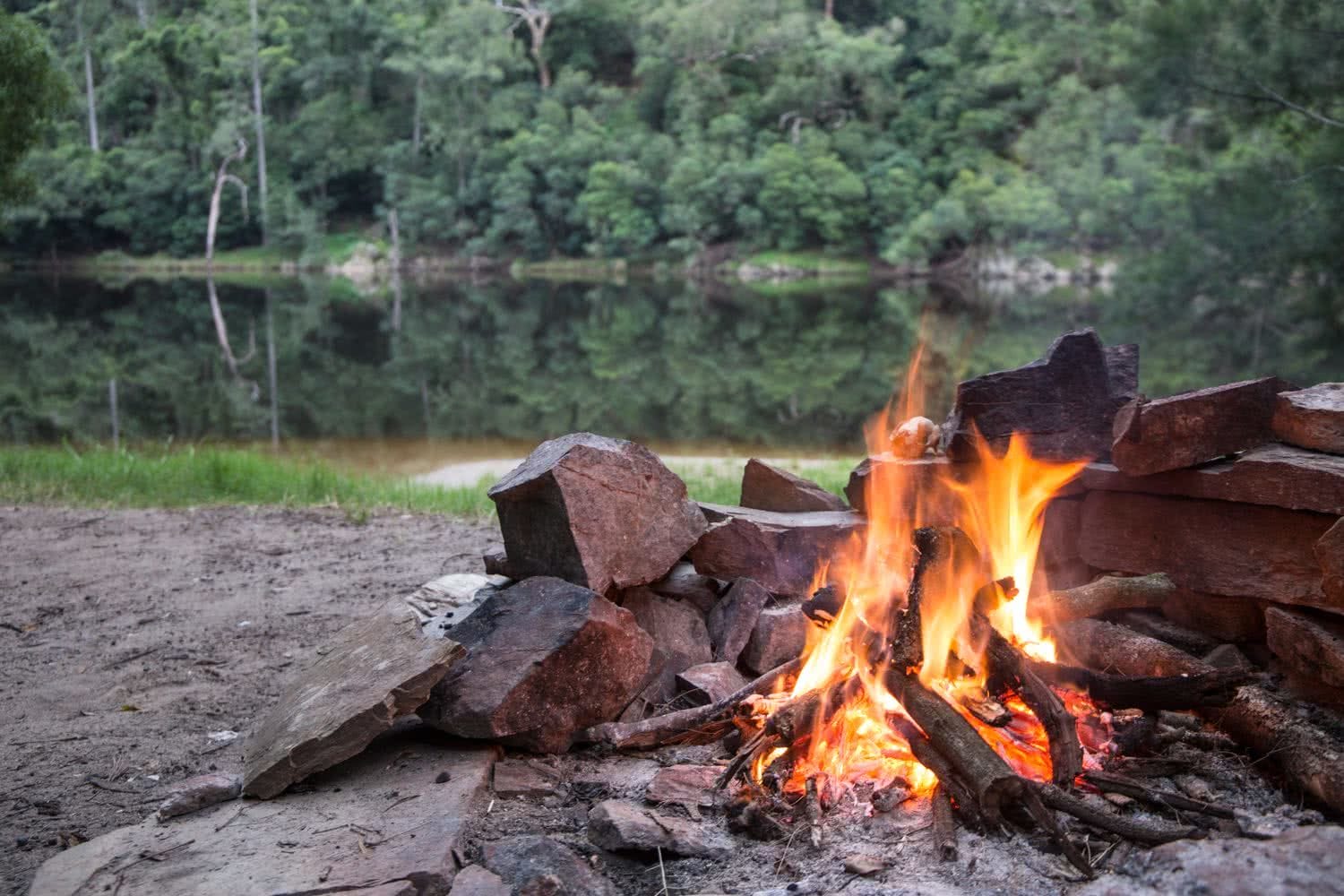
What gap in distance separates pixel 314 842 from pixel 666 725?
1135 millimetres

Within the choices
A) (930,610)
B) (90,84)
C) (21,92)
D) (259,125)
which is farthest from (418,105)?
(930,610)

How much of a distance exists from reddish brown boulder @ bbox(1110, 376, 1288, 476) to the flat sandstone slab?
232cm

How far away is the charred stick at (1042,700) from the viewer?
319 cm

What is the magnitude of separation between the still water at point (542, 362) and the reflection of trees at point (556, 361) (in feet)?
0.29

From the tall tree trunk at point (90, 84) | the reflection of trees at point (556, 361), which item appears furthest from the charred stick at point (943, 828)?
the tall tree trunk at point (90, 84)

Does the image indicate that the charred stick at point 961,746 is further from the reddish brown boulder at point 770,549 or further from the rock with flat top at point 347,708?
the rock with flat top at point 347,708

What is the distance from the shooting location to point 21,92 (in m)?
10.1

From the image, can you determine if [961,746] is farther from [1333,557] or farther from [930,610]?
[1333,557]

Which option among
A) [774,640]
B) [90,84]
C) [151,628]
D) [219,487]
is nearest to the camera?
[774,640]

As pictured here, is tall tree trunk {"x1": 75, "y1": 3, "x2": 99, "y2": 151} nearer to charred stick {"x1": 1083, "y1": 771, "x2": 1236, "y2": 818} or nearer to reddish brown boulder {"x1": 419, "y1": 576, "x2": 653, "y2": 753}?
reddish brown boulder {"x1": 419, "y1": 576, "x2": 653, "y2": 753}

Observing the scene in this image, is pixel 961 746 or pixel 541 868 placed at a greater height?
pixel 961 746

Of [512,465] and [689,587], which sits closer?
[689,587]

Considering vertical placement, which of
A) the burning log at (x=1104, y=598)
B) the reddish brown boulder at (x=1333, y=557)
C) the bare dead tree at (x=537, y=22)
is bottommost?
the burning log at (x=1104, y=598)

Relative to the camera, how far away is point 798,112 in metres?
56.4
